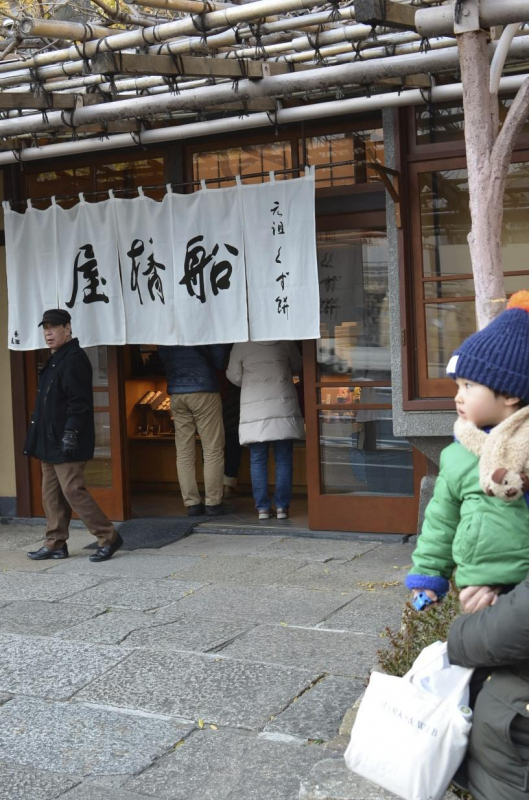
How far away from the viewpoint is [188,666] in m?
5.60

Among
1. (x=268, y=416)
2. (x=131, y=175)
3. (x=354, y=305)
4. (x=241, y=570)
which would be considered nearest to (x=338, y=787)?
(x=241, y=570)

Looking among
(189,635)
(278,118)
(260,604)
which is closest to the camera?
(189,635)

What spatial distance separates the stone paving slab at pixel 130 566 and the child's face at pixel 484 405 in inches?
211

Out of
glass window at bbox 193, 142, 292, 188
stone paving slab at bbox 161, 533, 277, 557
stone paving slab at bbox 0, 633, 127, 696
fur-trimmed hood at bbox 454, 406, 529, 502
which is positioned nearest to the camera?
fur-trimmed hood at bbox 454, 406, 529, 502

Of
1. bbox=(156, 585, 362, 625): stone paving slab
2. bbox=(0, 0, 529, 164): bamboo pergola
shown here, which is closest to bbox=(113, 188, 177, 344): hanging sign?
bbox=(0, 0, 529, 164): bamboo pergola

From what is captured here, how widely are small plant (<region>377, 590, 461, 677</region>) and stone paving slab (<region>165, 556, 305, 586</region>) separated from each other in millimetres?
2919

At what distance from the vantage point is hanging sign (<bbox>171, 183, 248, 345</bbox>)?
8.82 metres

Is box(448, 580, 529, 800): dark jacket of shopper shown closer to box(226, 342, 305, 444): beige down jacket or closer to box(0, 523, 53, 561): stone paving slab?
box(226, 342, 305, 444): beige down jacket

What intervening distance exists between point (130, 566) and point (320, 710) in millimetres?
3629

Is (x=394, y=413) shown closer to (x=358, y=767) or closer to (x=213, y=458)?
(x=213, y=458)

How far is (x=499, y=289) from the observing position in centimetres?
479

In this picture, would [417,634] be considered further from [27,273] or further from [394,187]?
[27,273]

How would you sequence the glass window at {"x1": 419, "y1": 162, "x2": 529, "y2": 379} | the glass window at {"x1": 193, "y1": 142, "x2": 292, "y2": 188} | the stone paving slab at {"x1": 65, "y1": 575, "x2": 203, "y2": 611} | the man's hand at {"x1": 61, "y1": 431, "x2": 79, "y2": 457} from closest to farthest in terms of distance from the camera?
the stone paving slab at {"x1": 65, "y1": 575, "x2": 203, "y2": 611}
the glass window at {"x1": 419, "y1": 162, "x2": 529, "y2": 379}
the man's hand at {"x1": 61, "y1": 431, "x2": 79, "y2": 457}
the glass window at {"x1": 193, "y1": 142, "x2": 292, "y2": 188}

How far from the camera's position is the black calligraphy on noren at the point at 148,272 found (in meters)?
9.19
